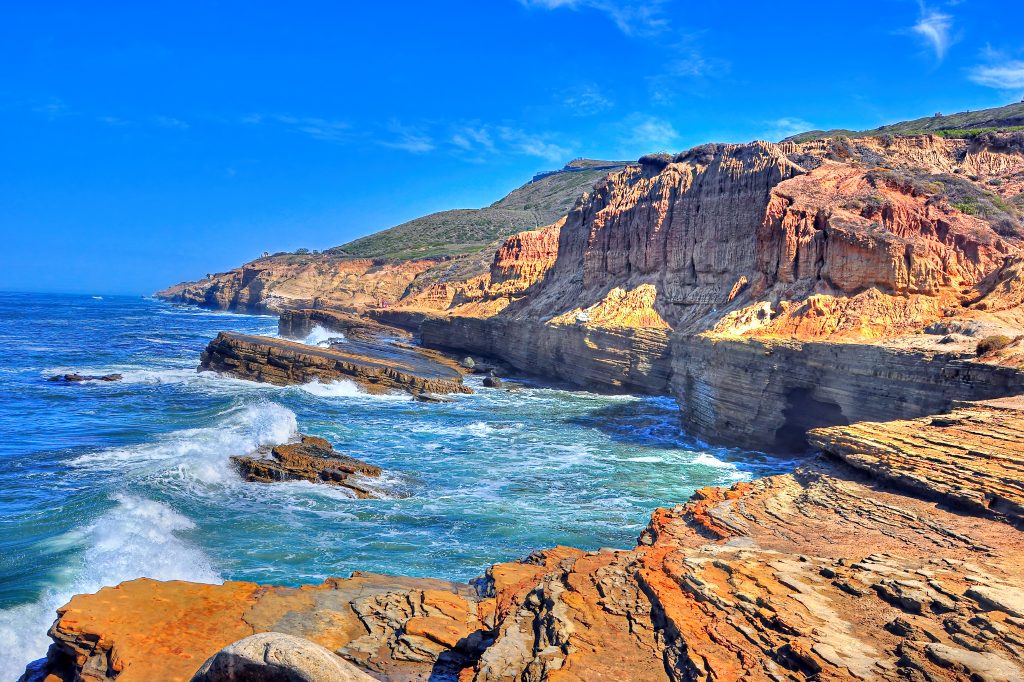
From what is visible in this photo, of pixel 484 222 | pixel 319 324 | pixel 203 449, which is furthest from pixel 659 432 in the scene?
pixel 484 222

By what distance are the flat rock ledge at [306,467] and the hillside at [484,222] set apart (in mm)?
85825

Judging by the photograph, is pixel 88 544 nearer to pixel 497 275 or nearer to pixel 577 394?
pixel 577 394

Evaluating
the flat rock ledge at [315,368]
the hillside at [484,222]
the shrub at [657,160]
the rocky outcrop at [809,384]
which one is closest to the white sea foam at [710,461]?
the rocky outcrop at [809,384]

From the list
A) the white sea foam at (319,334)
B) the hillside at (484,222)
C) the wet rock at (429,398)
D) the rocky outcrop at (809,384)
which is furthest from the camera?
the hillside at (484,222)

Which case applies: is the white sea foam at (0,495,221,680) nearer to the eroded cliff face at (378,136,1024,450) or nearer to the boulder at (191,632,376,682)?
the boulder at (191,632,376,682)

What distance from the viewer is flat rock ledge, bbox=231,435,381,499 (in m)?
16.9

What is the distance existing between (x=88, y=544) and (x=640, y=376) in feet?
81.0

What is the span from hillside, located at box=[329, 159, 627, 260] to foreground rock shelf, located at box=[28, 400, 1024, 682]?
311 feet

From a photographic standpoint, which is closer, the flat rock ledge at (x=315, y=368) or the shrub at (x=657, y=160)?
the flat rock ledge at (x=315, y=368)

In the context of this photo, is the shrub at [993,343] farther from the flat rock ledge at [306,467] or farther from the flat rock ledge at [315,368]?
the flat rock ledge at [315,368]

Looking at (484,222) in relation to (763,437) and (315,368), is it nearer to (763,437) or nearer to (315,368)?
(315,368)

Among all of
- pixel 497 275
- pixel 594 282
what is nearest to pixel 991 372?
pixel 594 282

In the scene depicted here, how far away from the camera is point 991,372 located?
1533cm

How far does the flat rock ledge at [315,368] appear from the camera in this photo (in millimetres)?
33875
